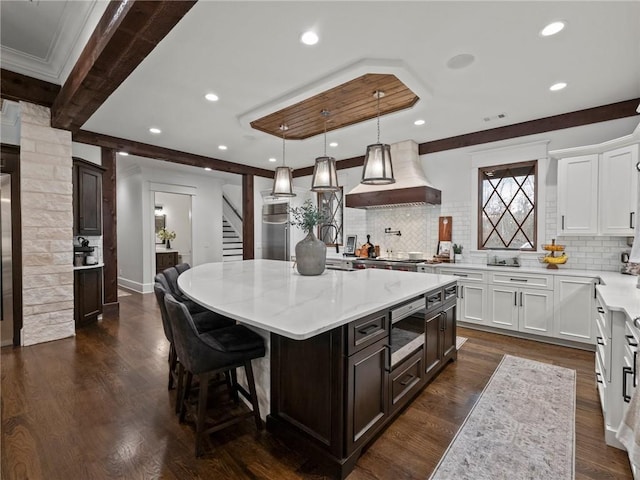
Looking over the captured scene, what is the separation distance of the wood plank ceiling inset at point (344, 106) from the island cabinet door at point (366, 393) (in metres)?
2.49

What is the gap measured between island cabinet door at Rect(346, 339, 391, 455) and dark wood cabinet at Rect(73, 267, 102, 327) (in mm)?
4161

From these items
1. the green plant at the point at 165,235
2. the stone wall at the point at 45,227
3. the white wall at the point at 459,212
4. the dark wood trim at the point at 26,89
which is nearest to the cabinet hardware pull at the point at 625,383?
the white wall at the point at 459,212

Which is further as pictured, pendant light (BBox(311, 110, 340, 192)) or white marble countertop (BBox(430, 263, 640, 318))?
pendant light (BBox(311, 110, 340, 192))

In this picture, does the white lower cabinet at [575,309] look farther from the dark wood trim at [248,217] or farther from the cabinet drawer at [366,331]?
the dark wood trim at [248,217]

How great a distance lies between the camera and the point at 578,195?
11.7ft

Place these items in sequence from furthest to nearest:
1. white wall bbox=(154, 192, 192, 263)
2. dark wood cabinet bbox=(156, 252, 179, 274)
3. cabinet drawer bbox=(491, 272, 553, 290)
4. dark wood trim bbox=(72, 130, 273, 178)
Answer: white wall bbox=(154, 192, 192, 263) → dark wood cabinet bbox=(156, 252, 179, 274) → dark wood trim bbox=(72, 130, 273, 178) → cabinet drawer bbox=(491, 272, 553, 290)

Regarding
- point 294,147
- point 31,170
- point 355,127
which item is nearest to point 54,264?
point 31,170

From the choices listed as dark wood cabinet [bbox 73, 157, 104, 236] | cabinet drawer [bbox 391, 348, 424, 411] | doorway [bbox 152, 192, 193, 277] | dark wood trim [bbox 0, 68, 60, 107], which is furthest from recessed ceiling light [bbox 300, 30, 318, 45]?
doorway [bbox 152, 192, 193, 277]

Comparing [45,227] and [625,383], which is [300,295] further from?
[45,227]

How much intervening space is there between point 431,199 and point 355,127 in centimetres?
160

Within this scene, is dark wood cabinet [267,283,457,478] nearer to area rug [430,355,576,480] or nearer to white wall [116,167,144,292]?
area rug [430,355,576,480]

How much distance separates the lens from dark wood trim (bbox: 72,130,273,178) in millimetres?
4570

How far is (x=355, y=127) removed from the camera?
14.1 feet

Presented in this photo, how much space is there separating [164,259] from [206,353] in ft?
22.5
